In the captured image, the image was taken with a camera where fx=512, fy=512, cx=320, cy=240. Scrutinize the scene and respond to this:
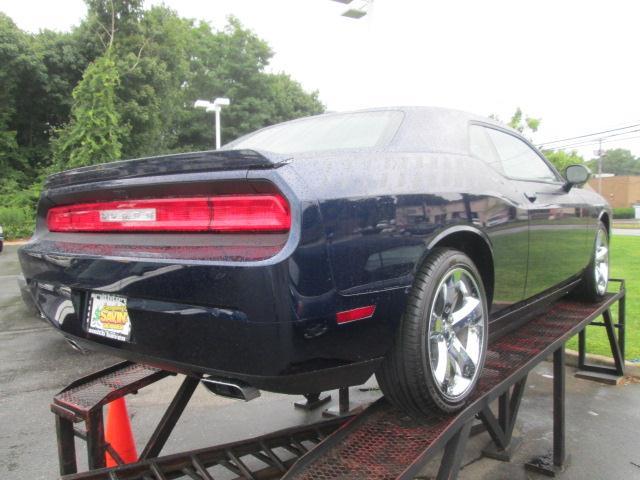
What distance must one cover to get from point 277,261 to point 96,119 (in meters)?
21.4

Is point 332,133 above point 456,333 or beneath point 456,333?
above

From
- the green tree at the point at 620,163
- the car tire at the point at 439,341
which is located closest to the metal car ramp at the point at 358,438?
the car tire at the point at 439,341

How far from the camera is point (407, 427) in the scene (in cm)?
206

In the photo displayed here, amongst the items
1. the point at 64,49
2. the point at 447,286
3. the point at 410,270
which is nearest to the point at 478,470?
the point at 447,286

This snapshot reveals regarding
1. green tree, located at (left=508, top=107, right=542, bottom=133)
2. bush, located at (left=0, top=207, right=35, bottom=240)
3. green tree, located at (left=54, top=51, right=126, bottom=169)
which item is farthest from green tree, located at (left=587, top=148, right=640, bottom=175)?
bush, located at (left=0, top=207, right=35, bottom=240)

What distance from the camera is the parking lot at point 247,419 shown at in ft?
10.1

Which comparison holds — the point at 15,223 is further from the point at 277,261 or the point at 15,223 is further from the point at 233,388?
the point at 277,261

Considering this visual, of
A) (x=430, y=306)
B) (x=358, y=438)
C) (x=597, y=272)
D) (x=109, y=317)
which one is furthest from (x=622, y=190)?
(x=109, y=317)

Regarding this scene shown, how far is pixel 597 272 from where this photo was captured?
427 cm

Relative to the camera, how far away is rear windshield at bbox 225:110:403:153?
7.45 feet

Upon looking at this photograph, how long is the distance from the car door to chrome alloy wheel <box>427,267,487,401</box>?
2.34 feet

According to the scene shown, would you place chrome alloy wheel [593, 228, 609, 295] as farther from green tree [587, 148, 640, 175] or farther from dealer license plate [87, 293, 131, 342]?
green tree [587, 148, 640, 175]

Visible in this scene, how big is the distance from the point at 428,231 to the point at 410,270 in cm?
19

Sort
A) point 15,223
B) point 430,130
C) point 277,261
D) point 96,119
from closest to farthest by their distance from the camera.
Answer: point 277,261
point 430,130
point 15,223
point 96,119
